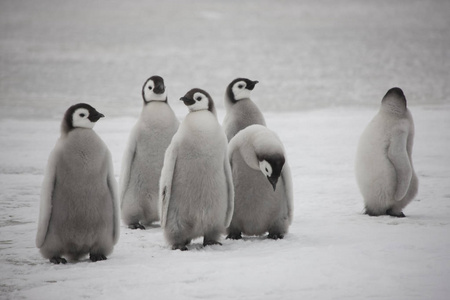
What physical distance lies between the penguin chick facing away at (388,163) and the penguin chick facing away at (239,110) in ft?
2.80

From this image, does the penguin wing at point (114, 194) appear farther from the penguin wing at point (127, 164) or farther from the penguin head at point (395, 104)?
the penguin head at point (395, 104)

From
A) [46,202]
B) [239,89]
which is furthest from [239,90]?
[46,202]

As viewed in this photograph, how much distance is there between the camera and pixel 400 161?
4.58m

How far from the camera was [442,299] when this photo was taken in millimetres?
2561

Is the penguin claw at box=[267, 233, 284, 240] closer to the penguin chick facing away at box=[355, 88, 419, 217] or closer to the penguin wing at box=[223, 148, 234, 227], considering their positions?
the penguin wing at box=[223, 148, 234, 227]

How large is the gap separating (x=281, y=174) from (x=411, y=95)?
32.6 feet

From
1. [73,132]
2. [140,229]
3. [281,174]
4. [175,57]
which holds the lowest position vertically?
[140,229]

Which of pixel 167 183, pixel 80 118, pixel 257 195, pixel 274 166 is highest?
pixel 80 118

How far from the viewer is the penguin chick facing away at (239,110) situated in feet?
15.3

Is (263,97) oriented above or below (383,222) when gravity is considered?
above

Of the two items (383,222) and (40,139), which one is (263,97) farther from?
(383,222)

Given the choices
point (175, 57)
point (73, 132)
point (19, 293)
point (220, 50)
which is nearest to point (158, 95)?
point (73, 132)

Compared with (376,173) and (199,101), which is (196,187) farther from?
(376,173)

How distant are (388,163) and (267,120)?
19.4 feet
